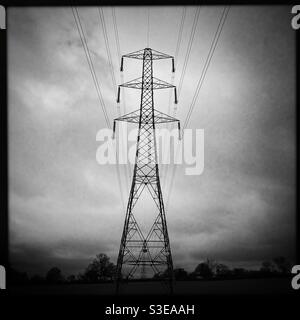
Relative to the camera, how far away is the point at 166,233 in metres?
22.6

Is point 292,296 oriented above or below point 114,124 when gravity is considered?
below

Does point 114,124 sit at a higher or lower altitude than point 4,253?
higher

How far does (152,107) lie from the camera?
23.7 metres
